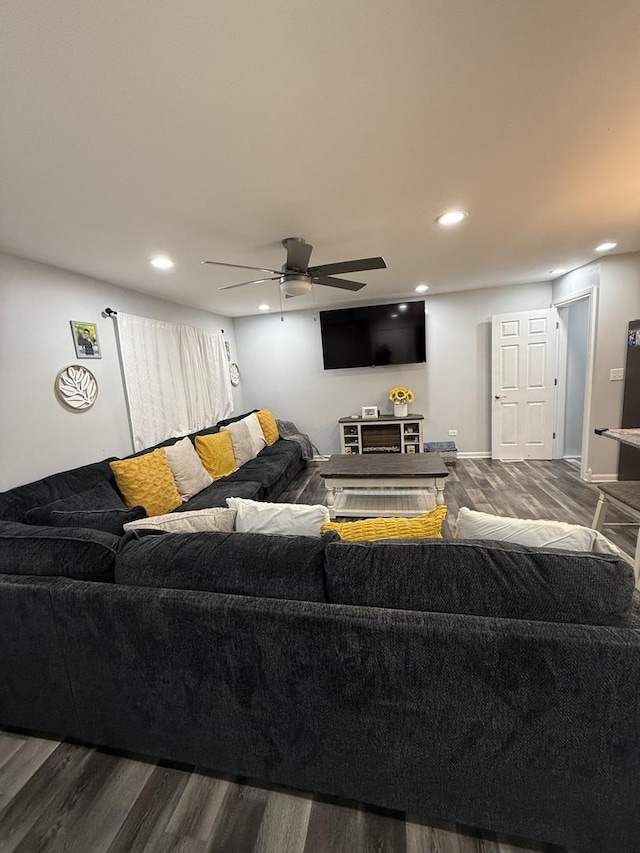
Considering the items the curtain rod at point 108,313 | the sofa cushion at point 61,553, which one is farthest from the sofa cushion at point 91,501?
the curtain rod at point 108,313

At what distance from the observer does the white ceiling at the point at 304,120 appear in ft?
3.29

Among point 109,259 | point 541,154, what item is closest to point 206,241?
point 109,259

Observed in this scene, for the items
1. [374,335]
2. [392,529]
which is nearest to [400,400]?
[374,335]

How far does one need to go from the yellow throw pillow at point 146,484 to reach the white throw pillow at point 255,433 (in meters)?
1.61

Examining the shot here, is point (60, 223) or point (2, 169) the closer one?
point (2, 169)

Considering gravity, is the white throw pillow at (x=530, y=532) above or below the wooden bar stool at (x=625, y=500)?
above

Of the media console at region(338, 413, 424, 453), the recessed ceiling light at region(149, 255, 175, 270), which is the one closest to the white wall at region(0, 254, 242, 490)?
the recessed ceiling light at region(149, 255, 175, 270)

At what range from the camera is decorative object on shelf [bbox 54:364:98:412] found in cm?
274

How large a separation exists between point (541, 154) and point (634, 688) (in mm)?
2096

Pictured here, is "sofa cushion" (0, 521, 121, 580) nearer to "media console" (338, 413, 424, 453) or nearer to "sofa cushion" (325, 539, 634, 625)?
"sofa cushion" (325, 539, 634, 625)

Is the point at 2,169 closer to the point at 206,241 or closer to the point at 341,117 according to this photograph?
the point at 206,241

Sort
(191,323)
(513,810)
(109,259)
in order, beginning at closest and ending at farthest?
(513,810) → (109,259) → (191,323)

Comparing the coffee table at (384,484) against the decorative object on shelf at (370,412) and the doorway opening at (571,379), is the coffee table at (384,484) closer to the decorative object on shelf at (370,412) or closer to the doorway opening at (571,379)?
the decorative object on shelf at (370,412)

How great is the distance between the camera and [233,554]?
1.26m
